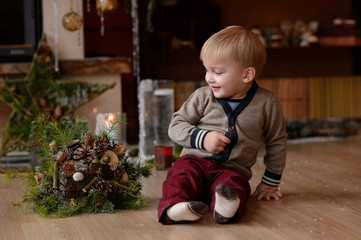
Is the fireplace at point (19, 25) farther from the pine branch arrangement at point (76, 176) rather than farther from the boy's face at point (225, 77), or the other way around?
the boy's face at point (225, 77)

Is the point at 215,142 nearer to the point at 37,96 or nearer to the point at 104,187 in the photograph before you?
the point at 104,187

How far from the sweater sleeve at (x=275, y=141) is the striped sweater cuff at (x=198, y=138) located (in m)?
0.22

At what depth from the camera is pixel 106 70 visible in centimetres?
313

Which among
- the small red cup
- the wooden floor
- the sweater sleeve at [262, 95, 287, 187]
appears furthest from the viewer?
the small red cup

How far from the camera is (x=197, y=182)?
1.64m

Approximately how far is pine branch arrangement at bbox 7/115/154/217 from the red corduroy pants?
0.15 metres

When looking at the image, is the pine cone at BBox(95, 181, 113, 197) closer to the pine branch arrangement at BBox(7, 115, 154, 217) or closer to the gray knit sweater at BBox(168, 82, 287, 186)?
the pine branch arrangement at BBox(7, 115, 154, 217)

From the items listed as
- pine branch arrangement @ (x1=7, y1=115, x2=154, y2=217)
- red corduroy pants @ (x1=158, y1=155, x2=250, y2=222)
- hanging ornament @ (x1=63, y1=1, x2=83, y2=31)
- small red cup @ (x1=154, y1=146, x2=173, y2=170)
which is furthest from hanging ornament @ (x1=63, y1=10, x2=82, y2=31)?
red corduroy pants @ (x1=158, y1=155, x2=250, y2=222)

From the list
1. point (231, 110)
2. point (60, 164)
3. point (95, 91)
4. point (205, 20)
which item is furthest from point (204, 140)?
point (205, 20)

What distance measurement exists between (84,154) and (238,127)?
47 cm

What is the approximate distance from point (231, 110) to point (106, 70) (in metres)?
1.53

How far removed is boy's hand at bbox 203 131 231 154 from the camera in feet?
5.45

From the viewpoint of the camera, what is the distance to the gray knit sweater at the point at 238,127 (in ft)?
5.64

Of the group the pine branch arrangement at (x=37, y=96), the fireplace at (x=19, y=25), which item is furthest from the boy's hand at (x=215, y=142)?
the fireplace at (x=19, y=25)
